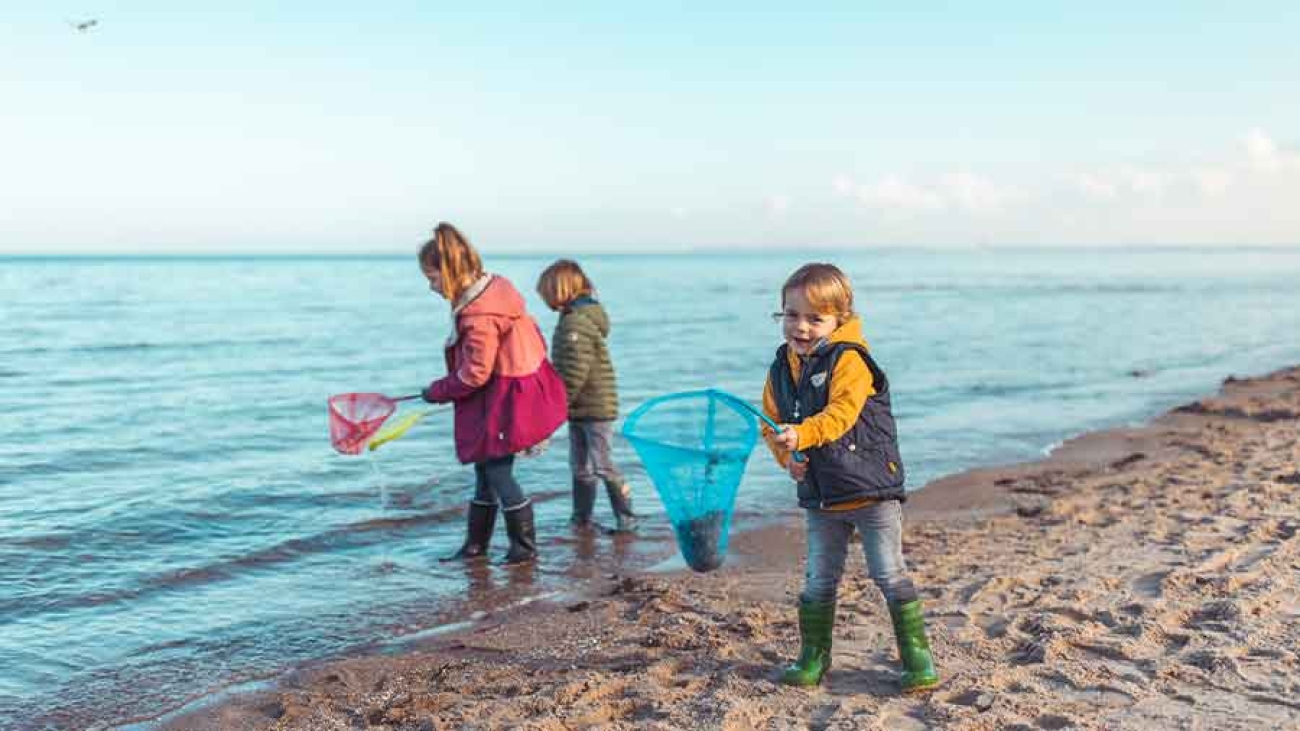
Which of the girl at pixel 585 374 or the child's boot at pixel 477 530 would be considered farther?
the girl at pixel 585 374

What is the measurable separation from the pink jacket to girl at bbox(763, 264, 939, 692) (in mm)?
2831

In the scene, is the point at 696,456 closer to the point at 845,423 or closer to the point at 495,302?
the point at 845,423

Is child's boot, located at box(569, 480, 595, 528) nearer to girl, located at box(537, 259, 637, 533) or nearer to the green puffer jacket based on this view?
girl, located at box(537, 259, 637, 533)

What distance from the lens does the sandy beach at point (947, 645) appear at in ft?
13.4

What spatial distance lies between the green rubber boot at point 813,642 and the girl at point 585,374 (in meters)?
3.68

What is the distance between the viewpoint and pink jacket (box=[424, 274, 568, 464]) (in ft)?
22.3

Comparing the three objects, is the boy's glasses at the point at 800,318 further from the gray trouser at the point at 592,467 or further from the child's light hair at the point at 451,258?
the gray trouser at the point at 592,467

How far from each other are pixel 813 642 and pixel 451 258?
348cm

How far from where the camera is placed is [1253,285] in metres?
50.7

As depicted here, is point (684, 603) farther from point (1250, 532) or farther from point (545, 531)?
point (1250, 532)

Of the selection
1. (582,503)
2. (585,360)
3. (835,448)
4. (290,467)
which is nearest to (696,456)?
(835,448)

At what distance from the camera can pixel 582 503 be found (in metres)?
8.43

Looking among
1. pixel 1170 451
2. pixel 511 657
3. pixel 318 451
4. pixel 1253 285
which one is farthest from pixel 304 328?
pixel 1253 285

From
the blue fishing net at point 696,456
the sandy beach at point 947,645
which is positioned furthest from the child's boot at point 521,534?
the blue fishing net at point 696,456
